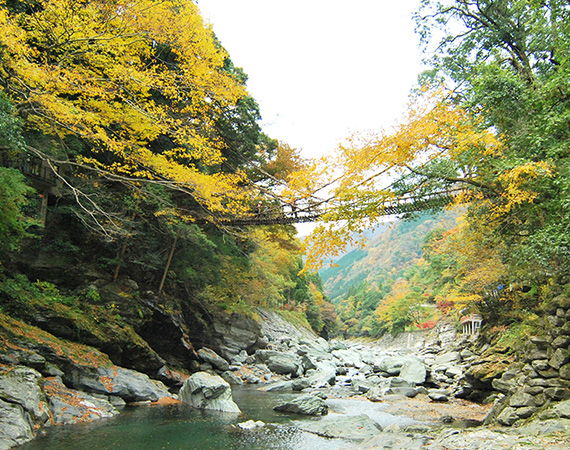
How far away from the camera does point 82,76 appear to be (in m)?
6.09

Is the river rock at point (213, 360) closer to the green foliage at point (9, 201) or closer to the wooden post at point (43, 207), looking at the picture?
the wooden post at point (43, 207)

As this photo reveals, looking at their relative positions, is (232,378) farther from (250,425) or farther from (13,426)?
(13,426)

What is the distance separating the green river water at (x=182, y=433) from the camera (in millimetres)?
5465

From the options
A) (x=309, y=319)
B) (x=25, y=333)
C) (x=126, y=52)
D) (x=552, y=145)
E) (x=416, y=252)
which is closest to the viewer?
(x=552, y=145)

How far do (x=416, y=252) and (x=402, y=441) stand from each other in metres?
97.9

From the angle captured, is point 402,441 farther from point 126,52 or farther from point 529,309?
point 126,52

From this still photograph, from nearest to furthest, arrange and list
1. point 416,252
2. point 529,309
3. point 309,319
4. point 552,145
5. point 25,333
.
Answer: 1. point 552,145
2. point 25,333
3. point 529,309
4. point 309,319
5. point 416,252

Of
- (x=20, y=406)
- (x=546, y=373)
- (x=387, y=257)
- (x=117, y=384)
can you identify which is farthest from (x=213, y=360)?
(x=387, y=257)

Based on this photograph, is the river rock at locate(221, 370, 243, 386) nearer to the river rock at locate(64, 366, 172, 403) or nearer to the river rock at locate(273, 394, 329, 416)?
the river rock at locate(64, 366, 172, 403)

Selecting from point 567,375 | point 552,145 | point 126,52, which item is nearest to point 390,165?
point 552,145

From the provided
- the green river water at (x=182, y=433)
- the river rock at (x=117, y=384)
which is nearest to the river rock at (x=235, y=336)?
the river rock at (x=117, y=384)

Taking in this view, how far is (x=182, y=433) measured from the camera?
640 centimetres

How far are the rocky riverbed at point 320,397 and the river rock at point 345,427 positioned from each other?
0.02 metres

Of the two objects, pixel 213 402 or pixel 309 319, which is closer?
pixel 213 402
